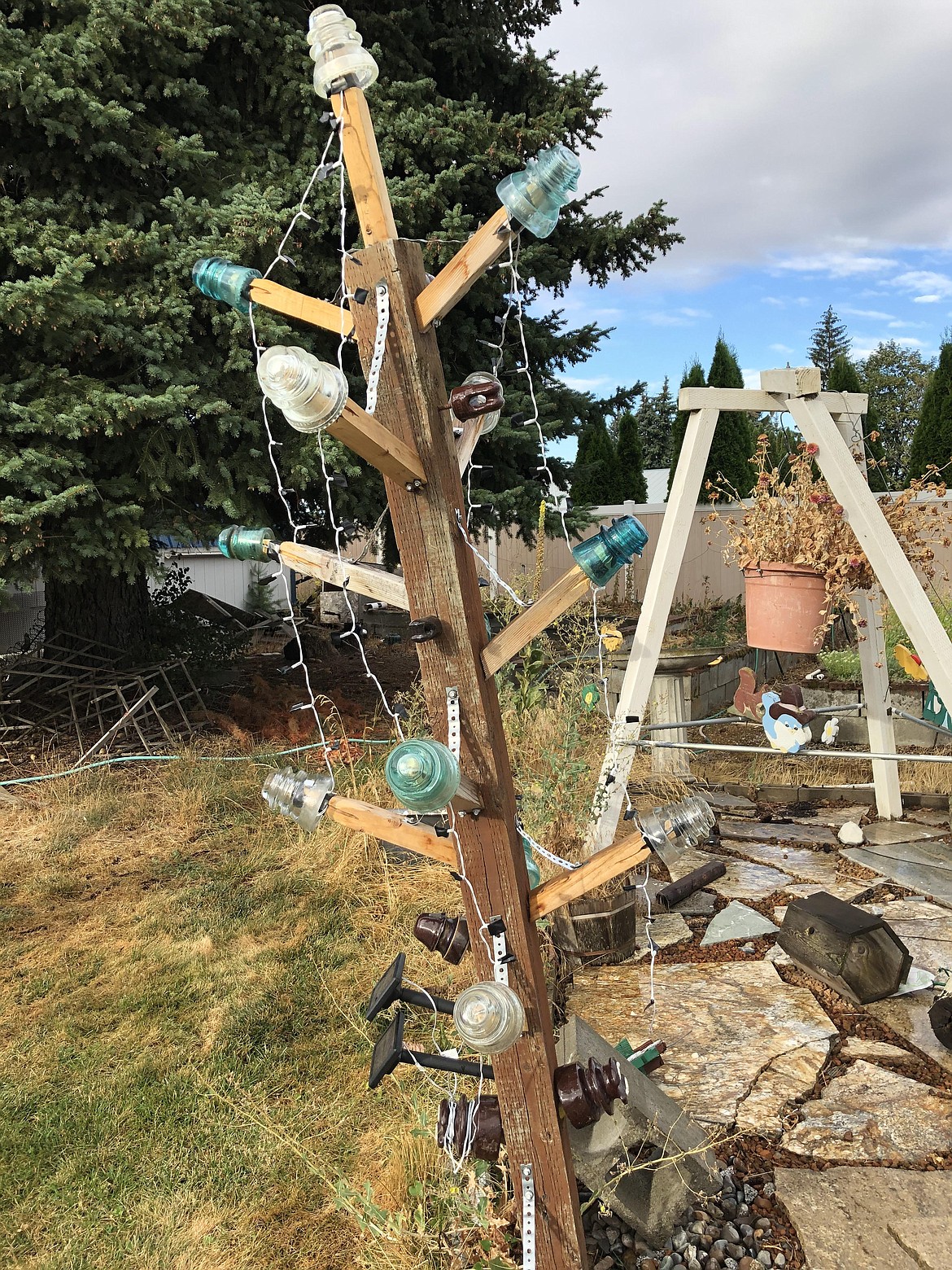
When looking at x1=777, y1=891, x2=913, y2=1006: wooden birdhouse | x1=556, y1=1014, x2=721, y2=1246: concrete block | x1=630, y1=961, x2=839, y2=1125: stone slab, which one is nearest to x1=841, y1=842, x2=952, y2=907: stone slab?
x1=777, y1=891, x2=913, y2=1006: wooden birdhouse

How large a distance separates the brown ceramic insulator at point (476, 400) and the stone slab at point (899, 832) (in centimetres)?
334

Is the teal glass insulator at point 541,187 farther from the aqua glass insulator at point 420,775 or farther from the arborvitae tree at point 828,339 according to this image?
the arborvitae tree at point 828,339

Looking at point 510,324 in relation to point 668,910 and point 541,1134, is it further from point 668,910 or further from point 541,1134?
point 541,1134

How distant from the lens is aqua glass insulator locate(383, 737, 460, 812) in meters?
1.03

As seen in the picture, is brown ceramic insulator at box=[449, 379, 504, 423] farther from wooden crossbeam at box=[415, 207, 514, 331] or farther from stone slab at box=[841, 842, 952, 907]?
stone slab at box=[841, 842, 952, 907]

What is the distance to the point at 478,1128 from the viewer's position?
1.46m

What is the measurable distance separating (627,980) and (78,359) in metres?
4.34

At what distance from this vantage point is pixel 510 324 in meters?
5.80

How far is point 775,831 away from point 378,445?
357cm

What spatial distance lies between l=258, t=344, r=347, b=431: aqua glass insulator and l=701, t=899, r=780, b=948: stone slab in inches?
98.8

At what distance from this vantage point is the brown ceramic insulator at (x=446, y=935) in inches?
57.6

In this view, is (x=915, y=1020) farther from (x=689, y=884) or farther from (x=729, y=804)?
(x=729, y=804)

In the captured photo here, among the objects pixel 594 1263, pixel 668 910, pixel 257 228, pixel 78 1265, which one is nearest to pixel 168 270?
pixel 257 228

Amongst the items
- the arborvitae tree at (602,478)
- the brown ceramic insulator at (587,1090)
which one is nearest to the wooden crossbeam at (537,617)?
the brown ceramic insulator at (587,1090)
